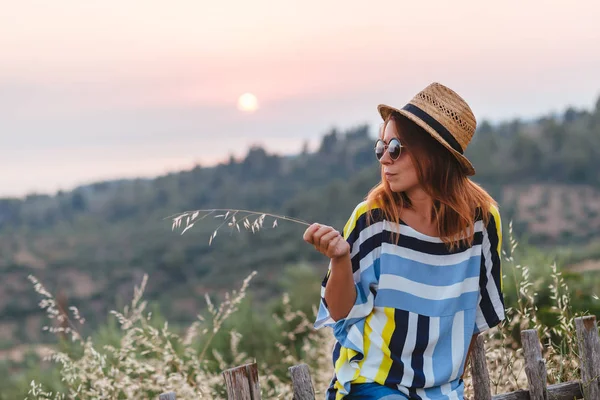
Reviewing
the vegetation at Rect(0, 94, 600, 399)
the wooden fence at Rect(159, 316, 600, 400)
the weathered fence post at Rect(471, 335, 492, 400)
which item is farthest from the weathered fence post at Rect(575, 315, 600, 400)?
the vegetation at Rect(0, 94, 600, 399)

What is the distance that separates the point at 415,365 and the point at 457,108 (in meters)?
0.82

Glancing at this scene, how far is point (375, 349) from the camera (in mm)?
2383

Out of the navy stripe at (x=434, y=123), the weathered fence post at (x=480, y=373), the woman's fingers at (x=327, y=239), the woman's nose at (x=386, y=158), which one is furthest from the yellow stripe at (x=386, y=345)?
the weathered fence post at (x=480, y=373)

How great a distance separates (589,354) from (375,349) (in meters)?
1.23

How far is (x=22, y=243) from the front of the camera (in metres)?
53.3

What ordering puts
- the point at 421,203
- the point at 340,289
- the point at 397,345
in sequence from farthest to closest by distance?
the point at 421,203
the point at 397,345
the point at 340,289

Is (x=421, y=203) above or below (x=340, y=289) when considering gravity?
above

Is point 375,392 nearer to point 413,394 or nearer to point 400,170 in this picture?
point 413,394

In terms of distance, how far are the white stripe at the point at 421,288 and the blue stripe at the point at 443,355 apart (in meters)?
0.07

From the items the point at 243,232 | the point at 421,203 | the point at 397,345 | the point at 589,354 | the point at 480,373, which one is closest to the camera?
the point at 397,345

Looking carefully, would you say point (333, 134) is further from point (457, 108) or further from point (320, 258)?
point (457, 108)

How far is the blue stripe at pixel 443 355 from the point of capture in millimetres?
2418

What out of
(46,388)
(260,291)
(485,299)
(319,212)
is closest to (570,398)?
(485,299)

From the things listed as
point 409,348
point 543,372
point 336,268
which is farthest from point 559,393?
point 336,268
